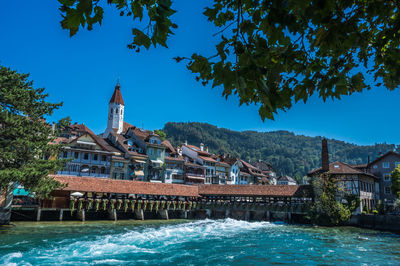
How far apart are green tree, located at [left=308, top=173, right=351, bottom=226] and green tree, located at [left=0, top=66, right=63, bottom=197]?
87.3 ft

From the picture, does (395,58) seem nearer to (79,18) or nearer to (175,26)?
(175,26)

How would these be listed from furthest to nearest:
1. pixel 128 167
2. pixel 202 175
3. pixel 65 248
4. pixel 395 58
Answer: pixel 202 175, pixel 128 167, pixel 65 248, pixel 395 58

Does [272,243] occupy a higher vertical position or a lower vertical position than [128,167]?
lower

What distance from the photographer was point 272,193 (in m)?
38.0

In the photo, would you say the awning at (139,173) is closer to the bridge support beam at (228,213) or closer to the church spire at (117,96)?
the bridge support beam at (228,213)

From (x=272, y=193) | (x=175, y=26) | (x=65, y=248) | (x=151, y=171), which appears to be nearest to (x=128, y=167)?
(x=151, y=171)

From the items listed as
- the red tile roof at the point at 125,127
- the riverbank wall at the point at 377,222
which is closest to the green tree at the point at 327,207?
the riverbank wall at the point at 377,222

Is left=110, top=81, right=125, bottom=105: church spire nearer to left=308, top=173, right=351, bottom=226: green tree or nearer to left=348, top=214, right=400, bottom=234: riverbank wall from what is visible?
left=308, top=173, right=351, bottom=226: green tree

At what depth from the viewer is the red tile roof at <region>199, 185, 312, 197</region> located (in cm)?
3687

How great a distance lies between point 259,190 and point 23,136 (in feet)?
93.0

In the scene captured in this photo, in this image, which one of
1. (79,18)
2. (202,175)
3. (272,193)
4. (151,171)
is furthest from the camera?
(202,175)

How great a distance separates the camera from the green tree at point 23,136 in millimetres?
21969

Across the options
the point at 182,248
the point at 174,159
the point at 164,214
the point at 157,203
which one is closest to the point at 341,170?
the point at 164,214

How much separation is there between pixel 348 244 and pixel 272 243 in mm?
5314
